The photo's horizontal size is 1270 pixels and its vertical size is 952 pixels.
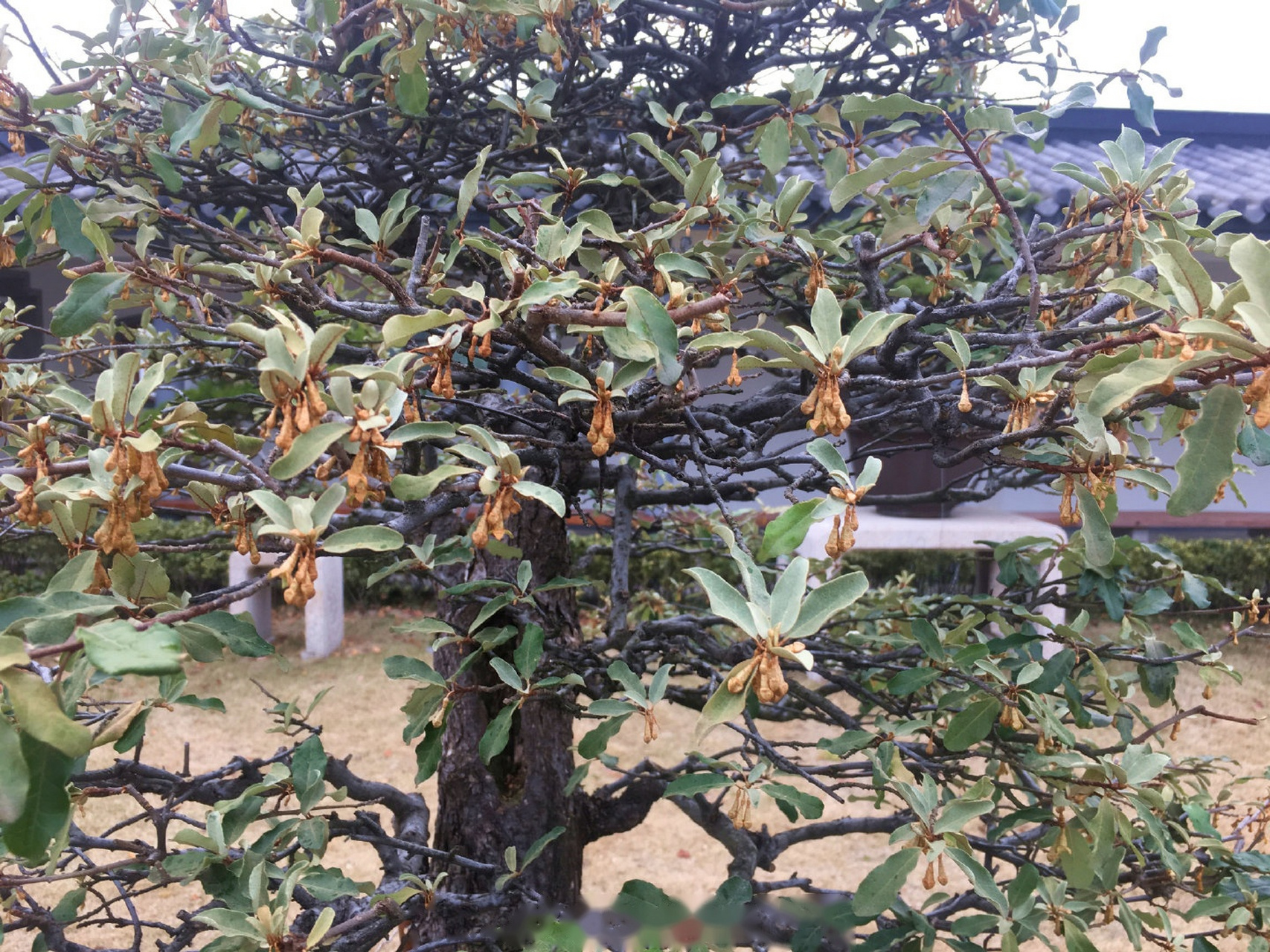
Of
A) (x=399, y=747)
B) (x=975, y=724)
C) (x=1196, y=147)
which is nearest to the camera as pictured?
(x=975, y=724)

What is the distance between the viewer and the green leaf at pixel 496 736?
3.25ft

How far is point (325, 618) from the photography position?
177 inches

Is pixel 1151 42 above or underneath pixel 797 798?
above

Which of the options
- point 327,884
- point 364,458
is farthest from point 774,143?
point 327,884

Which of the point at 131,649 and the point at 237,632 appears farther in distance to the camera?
the point at 237,632

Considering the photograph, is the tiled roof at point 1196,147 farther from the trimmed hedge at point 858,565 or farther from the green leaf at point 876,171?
the green leaf at point 876,171

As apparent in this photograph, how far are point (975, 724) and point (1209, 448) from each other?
56cm

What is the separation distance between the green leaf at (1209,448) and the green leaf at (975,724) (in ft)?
1.69

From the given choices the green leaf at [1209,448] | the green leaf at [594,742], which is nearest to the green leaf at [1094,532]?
the green leaf at [1209,448]

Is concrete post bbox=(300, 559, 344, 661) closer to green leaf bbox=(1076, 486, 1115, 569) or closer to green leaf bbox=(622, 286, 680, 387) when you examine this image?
green leaf bbox=(622, 286, 680, 387)

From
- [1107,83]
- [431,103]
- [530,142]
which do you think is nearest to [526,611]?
[530,142]

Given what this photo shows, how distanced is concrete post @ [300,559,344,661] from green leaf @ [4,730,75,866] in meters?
4.04

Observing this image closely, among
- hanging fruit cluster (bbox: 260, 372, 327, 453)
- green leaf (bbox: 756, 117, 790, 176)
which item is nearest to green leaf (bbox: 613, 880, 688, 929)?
hanging fruit cluster (bbox: 260, 372, 327, 453)

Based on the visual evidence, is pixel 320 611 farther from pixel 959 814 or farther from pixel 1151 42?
pixel 1151 42
